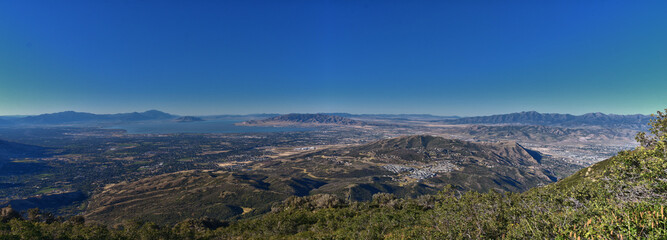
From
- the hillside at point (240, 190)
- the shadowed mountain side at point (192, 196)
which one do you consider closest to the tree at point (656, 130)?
the hillside at point (240, 190)

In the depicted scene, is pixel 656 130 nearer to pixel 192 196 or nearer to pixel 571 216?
pixel 571 216

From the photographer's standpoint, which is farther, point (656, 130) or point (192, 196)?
point (192, 196)

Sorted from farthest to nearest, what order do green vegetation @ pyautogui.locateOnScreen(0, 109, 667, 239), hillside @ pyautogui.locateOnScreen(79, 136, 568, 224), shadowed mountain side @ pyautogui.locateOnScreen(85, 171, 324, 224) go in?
hillside @ pyautogui.locateOnScreen(79, 136, 568, 224)
shadowed mountain side @ pyautogui.locateOnScreen(85, 171, 324, 224)
green vegetation @ pyautogui.locateOnScreen(0, 109, 667, 239)

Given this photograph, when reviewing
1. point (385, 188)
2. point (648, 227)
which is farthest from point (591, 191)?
point (385, 188)

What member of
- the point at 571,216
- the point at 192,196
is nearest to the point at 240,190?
the point at 192,196

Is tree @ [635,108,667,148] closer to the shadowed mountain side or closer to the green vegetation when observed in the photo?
the green vegetation

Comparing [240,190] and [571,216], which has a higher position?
[571,216]

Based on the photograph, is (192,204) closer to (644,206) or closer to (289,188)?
(289,188)

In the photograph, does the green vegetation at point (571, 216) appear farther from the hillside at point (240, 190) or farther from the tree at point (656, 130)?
the hillside at point (240, 190)

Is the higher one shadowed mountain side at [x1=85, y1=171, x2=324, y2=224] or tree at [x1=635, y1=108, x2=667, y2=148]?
tree at [x1=635, y1=108, x2=667, y2=148]

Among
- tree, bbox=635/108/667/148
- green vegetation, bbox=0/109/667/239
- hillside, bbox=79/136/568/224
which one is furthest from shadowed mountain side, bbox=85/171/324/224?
tree, bbox=635/108/667/148

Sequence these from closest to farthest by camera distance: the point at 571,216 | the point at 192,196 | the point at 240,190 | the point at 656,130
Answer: the point at 571,216
the point at 656,130
the point at 192,196
the point at 240,190
